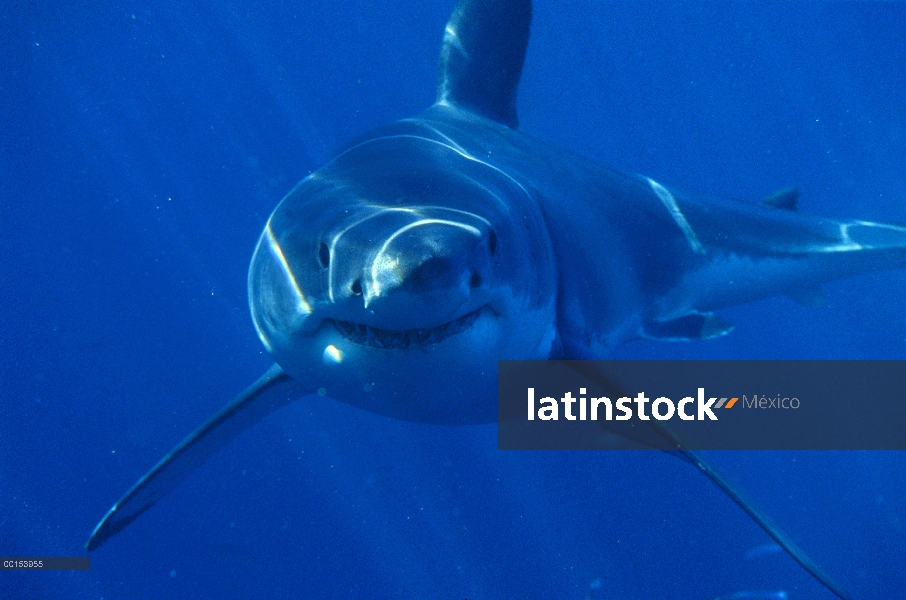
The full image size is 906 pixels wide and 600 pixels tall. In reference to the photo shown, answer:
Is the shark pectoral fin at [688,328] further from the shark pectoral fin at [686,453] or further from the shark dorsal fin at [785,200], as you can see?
the shark dorsal fin at [785,200]

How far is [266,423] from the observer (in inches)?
566

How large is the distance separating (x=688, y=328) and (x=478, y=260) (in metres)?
2.98

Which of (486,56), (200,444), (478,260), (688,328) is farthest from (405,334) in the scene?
(486,56)

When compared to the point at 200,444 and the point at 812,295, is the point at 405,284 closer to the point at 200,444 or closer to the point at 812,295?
the point at 200,444

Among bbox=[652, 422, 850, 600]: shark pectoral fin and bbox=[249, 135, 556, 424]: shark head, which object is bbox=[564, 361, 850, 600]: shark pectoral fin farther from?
bbox=[249, 135, 556, 424]: shark head

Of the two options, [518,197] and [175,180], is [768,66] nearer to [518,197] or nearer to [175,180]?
[175,180]

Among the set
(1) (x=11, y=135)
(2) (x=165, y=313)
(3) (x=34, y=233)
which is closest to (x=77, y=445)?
(2) (x=165, y=313)

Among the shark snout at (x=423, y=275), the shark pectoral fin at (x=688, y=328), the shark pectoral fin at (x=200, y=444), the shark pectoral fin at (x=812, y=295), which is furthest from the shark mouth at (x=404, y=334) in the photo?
the shark pectoral fin at (x=812, y=295)

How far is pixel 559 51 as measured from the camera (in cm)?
4003

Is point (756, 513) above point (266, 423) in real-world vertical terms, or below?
below

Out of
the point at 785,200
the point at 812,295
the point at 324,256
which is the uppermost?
the point at 785,200

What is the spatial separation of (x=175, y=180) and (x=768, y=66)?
49.0 metres
